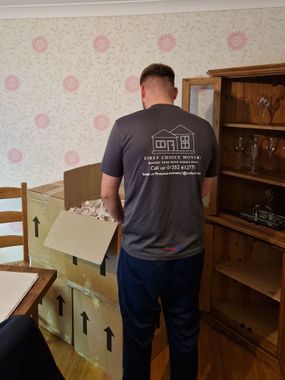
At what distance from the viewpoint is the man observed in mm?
1470

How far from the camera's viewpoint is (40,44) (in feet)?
9.04

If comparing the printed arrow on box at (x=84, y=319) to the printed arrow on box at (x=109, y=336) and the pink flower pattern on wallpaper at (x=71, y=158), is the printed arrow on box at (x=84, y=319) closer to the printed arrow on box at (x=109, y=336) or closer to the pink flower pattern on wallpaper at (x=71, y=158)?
the printed arrow on box at (x=109, y=336)

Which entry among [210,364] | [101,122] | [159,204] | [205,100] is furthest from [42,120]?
[210,364]

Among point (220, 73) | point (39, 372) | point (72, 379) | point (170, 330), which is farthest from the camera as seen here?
point (220, 73)

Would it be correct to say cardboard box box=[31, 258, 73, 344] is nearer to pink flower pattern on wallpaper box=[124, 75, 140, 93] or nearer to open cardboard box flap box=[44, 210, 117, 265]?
open cardboard box flap box=[44, 210, 117, 265]

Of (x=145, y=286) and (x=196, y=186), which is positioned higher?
(x=196, y=186)

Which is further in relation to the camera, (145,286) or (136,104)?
(136,104)

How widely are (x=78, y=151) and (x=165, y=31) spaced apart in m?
1.04

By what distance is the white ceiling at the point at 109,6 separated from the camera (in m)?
2.38

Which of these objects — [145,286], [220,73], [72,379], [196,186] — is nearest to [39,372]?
[145,286]

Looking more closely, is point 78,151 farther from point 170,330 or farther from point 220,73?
point 170,330

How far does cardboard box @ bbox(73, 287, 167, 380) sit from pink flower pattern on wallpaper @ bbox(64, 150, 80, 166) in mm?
1077

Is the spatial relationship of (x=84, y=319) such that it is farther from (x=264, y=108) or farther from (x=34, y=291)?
(x=264, y=108)

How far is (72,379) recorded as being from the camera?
2008 millimetres
